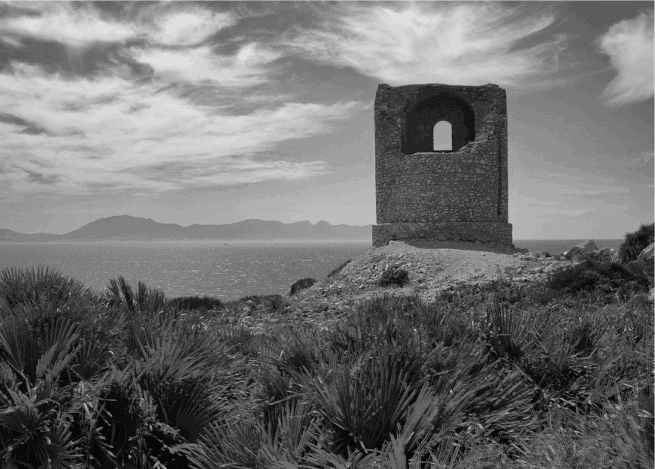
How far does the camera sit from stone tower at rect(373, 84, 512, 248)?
18.1 meters

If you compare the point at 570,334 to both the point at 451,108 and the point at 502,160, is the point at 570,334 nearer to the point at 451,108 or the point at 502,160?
the point at 502,160

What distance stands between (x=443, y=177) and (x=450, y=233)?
2.13 m

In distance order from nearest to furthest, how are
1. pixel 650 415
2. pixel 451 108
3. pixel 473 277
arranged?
1. pixel 650 415
2. pixel 473 277
3. pixel 451 108

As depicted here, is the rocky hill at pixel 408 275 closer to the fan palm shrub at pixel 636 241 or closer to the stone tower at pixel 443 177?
the stone tower at pixel 443 177

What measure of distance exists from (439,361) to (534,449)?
2.20 ft

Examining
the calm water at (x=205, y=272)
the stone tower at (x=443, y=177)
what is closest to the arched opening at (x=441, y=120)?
the stone tower at (x=443, y=177)

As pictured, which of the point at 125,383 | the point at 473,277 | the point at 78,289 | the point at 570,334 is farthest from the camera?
the point at 473,277

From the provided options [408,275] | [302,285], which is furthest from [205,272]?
[408,275]

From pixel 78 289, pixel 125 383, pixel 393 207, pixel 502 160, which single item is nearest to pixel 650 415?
pixel 125 383

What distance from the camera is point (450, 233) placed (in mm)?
18109

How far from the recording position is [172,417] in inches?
110

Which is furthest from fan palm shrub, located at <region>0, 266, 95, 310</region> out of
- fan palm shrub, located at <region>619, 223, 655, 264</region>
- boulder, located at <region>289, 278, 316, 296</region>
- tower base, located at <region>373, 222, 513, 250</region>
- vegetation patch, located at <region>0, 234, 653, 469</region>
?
fan palm shrub, located at <region>619, 223, 655, 264</region>

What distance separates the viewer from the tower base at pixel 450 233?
18031 mm

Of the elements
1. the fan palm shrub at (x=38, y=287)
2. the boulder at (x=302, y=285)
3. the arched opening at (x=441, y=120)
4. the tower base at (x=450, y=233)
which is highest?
the arched opening at (x=441, y=120)
